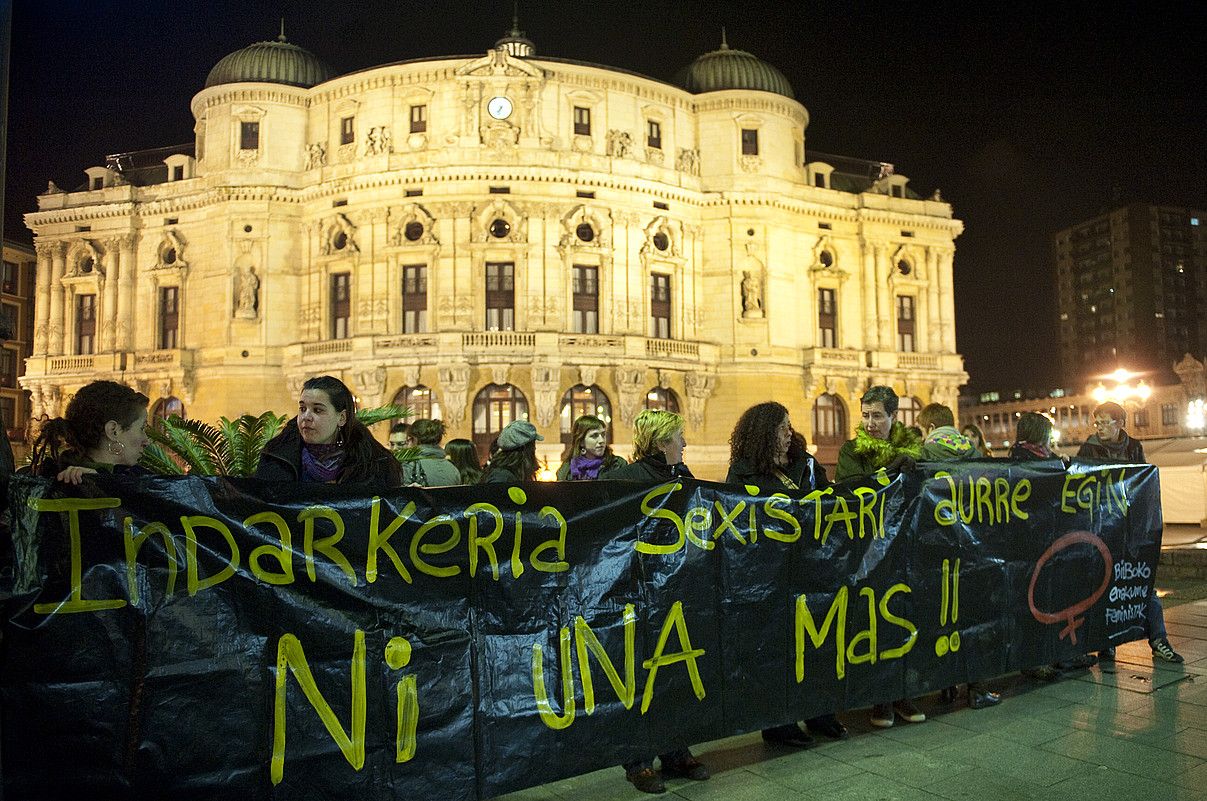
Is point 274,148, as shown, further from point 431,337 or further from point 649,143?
point 649,143

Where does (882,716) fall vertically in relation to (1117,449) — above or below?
below

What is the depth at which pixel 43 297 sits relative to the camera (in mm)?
40156

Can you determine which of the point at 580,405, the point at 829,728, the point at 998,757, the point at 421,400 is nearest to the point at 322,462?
the point at 829,728

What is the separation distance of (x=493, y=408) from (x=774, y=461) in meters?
28.5

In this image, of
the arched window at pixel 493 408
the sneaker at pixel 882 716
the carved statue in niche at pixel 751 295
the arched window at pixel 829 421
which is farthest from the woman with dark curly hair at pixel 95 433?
the arched window at pixel 829 421

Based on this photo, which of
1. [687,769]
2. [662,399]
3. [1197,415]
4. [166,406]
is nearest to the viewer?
[687,769]

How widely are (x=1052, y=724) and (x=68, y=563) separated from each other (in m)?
5.72

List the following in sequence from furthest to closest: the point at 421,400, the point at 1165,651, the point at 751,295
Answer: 1. the point at 751,295
2. the point at 421,400
3. the point at 1165,651

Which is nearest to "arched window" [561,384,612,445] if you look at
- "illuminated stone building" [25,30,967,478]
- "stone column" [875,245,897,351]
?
"illuminated stone building" [25,30,967,478]

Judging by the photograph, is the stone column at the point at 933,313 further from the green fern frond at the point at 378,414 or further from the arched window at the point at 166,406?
the green fern frond at the point at 378,414

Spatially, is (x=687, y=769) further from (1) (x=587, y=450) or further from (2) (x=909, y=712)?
(1) (x=587, y=450)

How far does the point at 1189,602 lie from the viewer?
9.83 m

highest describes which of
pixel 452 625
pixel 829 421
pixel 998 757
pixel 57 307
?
pixel 57 307

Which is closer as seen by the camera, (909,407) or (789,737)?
(789,737)
